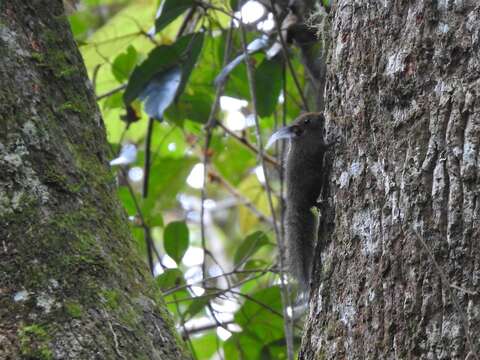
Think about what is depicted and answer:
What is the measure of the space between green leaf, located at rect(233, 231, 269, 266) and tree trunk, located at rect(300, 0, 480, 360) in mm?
1510

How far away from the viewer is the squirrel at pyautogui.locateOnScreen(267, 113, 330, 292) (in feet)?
8.05

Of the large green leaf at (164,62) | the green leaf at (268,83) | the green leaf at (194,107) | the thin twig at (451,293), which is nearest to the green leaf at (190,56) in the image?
the large green leaf at (164,62)

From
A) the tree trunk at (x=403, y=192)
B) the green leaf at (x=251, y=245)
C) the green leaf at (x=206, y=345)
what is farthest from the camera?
the green leaf at (x=206, y=345)

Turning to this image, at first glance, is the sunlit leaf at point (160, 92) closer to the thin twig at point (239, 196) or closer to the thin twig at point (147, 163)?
the thin twig at point (147, 163)

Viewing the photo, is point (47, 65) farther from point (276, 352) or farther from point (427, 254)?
point (276, 352)

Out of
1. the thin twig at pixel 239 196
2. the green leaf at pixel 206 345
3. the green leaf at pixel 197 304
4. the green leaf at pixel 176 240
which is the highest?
the thin twig at pixel 239 196

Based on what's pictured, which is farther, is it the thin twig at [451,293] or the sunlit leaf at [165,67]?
the sunlit leaf at [165,67]

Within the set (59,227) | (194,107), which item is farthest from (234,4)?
(59,227)

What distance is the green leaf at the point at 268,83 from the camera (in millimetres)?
3605

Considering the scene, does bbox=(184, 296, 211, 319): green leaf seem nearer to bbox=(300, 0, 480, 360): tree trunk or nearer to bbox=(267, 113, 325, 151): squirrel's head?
bbox=(267, 113, 325, 151): squirrel's head

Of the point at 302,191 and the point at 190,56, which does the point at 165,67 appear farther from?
the point at 302,191

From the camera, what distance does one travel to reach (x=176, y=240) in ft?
11.9

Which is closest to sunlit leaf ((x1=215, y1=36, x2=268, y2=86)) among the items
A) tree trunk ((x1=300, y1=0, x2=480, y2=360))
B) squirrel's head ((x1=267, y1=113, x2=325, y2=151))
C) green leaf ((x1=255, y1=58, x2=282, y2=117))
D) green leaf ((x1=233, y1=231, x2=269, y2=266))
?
green leaf ((x1=255, y1=58, x2=282, y2=117))

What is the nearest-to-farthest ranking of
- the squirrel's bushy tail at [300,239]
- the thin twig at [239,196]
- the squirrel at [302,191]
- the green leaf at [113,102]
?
the squirrel at [302,191], the squirrel's bushy tail at [300,239], the green leaf at [113,102], the thin twig at [239,196]
